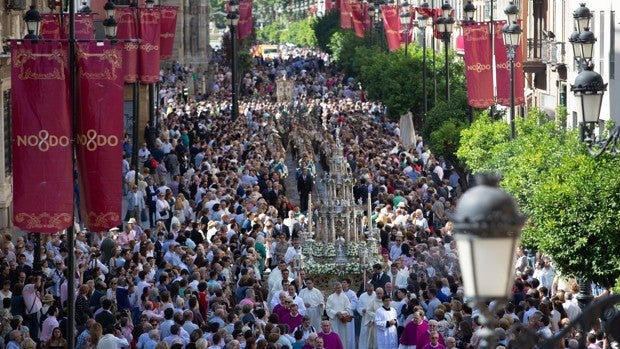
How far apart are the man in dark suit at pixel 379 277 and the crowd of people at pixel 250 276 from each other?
0.04m

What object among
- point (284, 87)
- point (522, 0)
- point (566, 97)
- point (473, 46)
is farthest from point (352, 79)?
point (473, 46)

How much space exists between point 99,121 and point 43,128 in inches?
23.0

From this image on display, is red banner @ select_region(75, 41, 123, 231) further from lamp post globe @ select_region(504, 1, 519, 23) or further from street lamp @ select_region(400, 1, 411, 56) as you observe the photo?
street lamp @ select_region(400, 1, 411, 56)

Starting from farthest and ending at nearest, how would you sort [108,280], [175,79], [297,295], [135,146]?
[175,79] < [135,146] < [108,280] < [297,295]

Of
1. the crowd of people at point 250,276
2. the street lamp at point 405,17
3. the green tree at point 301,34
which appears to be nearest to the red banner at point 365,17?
the street lamp at point 405,17

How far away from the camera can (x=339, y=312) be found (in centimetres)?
2306

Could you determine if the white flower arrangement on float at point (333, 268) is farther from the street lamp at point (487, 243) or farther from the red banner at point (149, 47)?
the street lamp at point (487, 243)

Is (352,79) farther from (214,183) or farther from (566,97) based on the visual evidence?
(214,183)

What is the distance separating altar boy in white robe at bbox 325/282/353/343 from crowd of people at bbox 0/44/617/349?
0.07 ft

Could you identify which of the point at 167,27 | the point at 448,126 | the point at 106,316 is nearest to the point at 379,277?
the point at 106,316

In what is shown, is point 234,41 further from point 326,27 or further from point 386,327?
point 326,27

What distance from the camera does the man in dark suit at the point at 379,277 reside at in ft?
82.4

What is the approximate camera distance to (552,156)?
26.8 metres

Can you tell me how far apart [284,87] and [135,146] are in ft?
183
